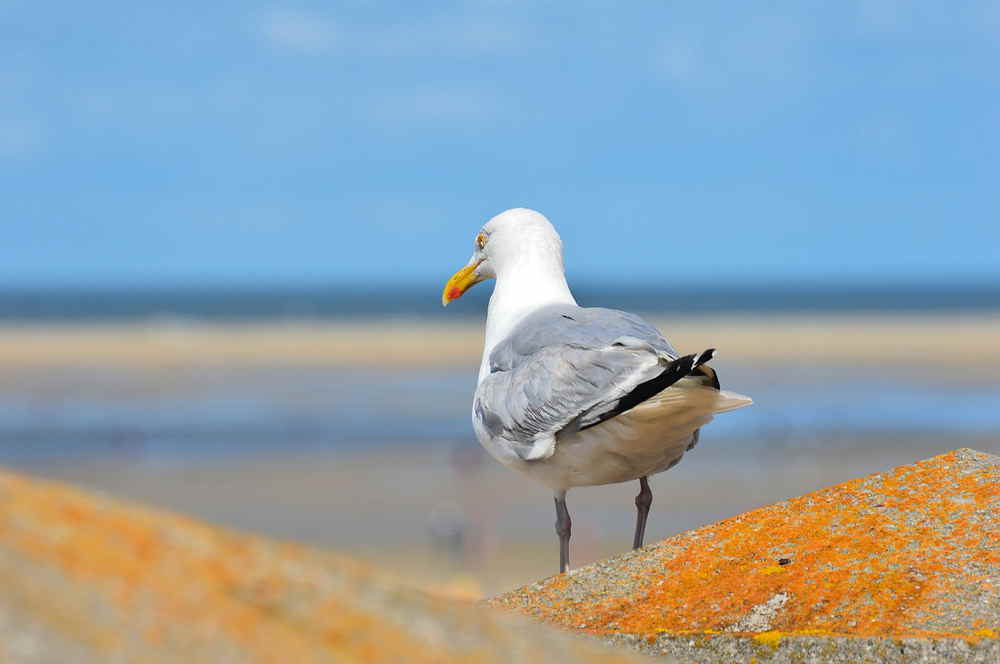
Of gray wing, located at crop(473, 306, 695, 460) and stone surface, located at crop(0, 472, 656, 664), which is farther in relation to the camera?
gray wing, located at crop(473, 306, 695, 460)

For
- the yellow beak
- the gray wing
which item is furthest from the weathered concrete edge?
the yellow beak

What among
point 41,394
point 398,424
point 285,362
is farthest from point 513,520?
point 285,362

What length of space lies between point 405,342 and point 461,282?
161 ft

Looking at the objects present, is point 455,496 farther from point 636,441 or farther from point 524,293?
point 636,441

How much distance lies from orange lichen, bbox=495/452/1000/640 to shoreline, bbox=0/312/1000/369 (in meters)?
38.5

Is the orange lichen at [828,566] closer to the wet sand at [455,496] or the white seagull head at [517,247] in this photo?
the white seagull head at [517,247]

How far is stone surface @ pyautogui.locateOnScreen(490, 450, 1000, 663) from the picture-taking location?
3.02 m

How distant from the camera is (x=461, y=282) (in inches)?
301

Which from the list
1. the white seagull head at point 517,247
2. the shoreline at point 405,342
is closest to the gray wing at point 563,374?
the white seagull head at point 517,247

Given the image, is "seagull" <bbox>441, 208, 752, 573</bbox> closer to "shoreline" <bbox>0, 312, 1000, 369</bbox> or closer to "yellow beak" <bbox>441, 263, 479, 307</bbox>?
"yellow beak" <bbox>441, 263, 479, 307</bbox>

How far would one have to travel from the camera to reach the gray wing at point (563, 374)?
5.53 metres

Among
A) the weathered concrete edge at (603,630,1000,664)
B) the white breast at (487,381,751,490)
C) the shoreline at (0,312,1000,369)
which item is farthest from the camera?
the shoreline at (0,312,1000,369)

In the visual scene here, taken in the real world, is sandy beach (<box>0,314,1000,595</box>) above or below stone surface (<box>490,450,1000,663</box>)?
below

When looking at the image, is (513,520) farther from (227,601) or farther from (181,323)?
(181,323)
